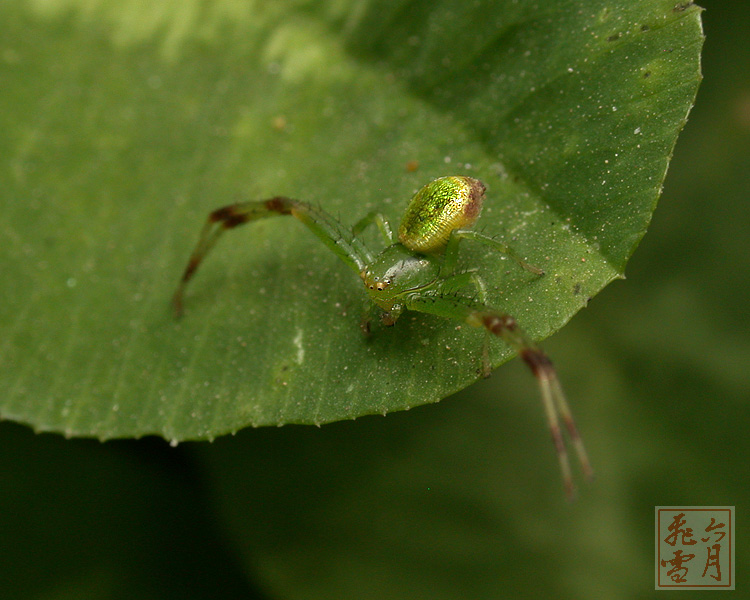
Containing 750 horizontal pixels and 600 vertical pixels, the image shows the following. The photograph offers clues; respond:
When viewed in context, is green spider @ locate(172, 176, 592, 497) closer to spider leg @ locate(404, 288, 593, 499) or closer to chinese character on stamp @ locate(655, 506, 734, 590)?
spider leg @ locate(404, 288, 593, 499)

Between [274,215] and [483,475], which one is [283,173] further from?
[483,475]

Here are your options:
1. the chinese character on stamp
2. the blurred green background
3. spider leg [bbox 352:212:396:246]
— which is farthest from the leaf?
the chinese character on stamp

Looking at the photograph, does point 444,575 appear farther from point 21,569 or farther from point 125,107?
point 125,107

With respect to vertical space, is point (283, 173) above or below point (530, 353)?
below

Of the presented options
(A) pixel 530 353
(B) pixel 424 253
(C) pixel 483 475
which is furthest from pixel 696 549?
(B) pixel 424 253

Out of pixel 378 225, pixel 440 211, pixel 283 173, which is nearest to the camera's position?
pixel 440 211

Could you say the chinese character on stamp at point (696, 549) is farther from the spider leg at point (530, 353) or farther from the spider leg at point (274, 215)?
the spider leg at point (274, 215)
